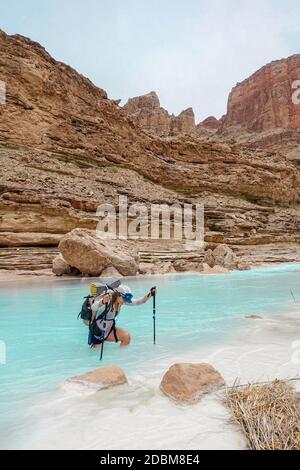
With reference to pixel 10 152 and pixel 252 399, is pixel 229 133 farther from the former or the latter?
pixel 252 399

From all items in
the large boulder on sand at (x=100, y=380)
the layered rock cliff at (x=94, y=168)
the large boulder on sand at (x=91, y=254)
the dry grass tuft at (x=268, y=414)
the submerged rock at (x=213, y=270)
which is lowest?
the submerged rock at (x=213, y=270)

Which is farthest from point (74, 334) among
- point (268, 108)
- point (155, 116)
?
point (268, 108)

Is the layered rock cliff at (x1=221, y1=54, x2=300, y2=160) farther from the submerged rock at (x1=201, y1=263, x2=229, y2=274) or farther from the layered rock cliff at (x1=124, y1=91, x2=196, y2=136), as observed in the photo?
the submerged rock at (x1=201, y1=263, x2=229, y2=274)

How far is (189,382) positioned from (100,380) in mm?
894

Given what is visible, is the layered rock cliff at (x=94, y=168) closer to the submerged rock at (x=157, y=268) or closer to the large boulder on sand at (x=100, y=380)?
the submerged rock at (x=157, y=268)

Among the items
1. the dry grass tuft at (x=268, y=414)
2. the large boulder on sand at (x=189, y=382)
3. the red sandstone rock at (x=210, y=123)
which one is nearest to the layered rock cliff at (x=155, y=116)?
the red sandstone rock at (x=210, y=123)

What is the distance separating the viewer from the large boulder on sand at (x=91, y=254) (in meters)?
16.9

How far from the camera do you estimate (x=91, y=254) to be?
1708 centimetres

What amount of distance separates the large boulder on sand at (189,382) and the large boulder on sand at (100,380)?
1.53 feet

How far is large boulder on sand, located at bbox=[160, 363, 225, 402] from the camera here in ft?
9.96

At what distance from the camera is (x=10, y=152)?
31234mm

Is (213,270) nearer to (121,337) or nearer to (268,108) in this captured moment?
(121,337)

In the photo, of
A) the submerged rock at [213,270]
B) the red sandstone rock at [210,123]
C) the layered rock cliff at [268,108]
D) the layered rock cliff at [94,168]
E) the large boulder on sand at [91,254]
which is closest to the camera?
the large boulder on sand at [91,254]

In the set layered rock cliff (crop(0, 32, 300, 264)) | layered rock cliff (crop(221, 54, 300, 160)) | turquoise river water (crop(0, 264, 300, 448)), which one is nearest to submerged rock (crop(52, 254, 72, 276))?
layered rock cliff (crop(0, 32, 300, 264))
